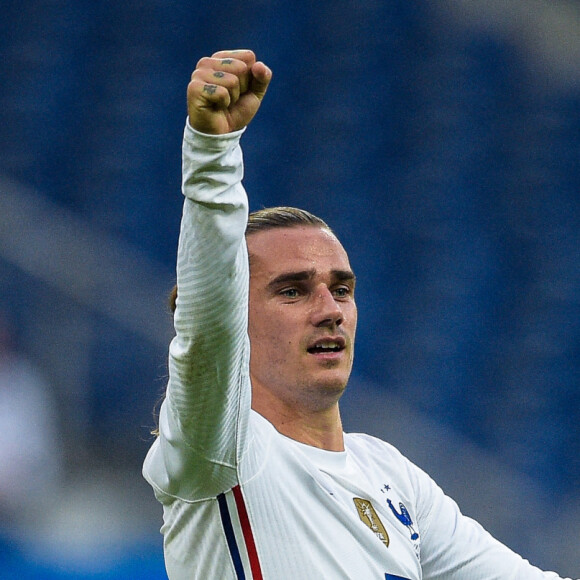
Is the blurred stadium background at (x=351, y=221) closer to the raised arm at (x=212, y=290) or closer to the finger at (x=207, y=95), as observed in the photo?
the raised arm at (x=212, y=290)

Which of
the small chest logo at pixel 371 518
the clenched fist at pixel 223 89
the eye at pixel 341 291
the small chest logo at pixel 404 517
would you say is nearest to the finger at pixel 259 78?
the clenched fist at pixel 223 89

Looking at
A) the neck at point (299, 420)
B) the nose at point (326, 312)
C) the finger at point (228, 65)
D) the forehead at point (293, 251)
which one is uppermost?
the finger at point (228, 65)

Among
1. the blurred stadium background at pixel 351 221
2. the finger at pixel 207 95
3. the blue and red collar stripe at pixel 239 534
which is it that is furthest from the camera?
the blurred stadium background at pixel 351 221

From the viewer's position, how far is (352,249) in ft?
20.8

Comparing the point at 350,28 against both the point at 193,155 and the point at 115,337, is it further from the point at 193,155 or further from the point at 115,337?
the point at 193,155

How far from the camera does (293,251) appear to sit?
7.28 feet

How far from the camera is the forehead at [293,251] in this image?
7.23ft


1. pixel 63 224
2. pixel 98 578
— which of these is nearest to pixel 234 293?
pixel 98 578

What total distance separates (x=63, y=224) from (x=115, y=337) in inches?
26.5

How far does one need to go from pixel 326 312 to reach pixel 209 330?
558mm

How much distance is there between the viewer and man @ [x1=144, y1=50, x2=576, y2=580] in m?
1.56

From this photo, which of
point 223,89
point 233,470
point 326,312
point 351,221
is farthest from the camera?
point 351,221

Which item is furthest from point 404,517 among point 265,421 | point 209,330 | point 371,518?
point 209,330

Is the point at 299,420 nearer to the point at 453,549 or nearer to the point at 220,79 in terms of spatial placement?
the point at 453,549
